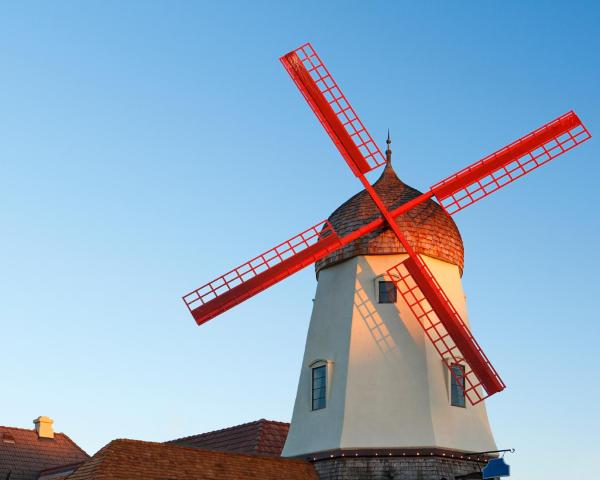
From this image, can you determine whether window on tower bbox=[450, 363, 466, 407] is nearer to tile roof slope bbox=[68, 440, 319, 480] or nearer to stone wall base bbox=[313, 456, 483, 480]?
stone wall base bbox=[313, 456, 483, 480]

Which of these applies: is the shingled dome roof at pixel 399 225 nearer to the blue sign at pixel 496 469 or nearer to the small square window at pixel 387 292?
the small square window at pixel 387 292

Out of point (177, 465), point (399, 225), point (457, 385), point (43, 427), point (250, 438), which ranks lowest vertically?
point (177, 465)

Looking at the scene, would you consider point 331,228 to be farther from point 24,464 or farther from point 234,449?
point 24,464

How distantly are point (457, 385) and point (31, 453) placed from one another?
18.1m

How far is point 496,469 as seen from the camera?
64.4 ft

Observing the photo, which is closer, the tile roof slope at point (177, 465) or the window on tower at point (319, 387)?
the tile roof slope at point (177, 465)

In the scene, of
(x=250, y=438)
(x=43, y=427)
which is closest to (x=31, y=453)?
(x=43, y=427)

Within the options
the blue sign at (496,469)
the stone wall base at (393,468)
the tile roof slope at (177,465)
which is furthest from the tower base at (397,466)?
the blue sign at (496,469)

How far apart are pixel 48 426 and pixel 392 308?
18.2 metres

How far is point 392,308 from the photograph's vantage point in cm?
2248

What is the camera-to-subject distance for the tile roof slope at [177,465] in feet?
59.8

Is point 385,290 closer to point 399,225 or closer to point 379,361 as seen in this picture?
point 399,225

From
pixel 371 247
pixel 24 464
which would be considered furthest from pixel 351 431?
pixel 24 464

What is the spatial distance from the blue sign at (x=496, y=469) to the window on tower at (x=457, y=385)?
2.32 metres
